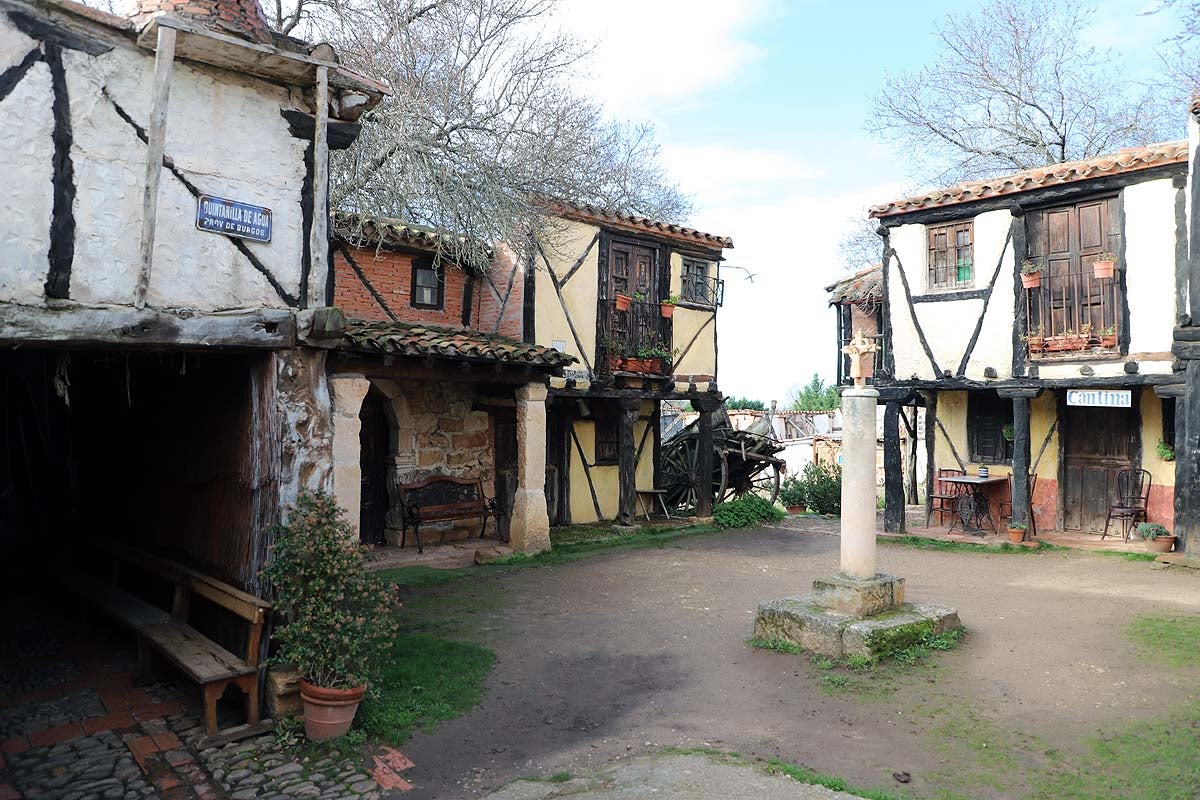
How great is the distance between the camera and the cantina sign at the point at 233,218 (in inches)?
208

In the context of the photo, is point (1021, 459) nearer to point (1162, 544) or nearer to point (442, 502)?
point (1162, 544)

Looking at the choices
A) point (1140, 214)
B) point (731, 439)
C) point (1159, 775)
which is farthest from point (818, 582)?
point (731, 439)

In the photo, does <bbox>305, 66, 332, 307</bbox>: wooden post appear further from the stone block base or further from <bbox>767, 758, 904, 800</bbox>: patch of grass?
the stone block base

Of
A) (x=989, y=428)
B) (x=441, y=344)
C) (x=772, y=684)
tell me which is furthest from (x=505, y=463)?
(x=989, y=428)

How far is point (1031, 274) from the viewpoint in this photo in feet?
39.2

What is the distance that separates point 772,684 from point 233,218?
16.8 ft

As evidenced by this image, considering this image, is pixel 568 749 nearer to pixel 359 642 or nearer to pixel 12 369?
pixel 359 642

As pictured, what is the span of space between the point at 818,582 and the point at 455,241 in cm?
623

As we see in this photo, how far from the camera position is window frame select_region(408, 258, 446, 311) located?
1143cm

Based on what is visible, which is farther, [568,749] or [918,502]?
[918,502]

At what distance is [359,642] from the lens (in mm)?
5051

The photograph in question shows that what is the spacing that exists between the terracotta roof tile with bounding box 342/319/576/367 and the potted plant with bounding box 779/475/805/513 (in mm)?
8126

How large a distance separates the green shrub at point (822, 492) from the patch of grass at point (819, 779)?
12557 millimetres

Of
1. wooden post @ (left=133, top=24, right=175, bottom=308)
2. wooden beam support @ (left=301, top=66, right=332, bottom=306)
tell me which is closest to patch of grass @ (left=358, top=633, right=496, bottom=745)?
wooden beam support @ (left=301, top=66, right=332, bottom=306)
